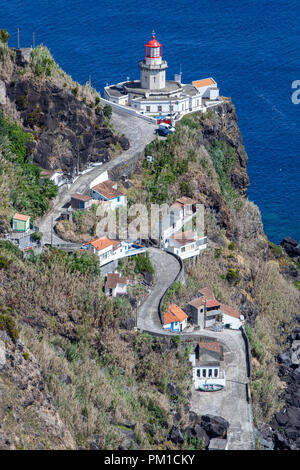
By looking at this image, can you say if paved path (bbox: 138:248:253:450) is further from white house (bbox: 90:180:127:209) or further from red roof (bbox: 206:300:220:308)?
white house (bbox: 90:180:127:209)

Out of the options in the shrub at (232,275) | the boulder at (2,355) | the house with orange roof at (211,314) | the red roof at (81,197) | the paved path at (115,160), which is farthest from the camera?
the shrub at (232,275)

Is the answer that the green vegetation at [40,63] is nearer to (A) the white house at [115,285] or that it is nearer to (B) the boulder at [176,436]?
(A) the white house at [115,285]

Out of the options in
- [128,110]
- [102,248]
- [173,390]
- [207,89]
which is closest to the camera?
[173,390]

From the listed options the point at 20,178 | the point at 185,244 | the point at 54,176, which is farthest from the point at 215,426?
the point at 54,176

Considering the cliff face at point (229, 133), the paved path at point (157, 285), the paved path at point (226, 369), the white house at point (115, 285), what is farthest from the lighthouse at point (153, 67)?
the white house at point (115, 285)

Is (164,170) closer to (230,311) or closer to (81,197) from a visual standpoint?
(81,197)

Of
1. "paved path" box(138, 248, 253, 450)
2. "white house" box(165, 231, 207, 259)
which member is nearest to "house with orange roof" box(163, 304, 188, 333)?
"paved path" box(138, 248, 253, 450)

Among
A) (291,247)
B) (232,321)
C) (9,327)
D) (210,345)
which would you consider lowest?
(9,327)

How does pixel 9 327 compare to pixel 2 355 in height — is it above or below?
above
